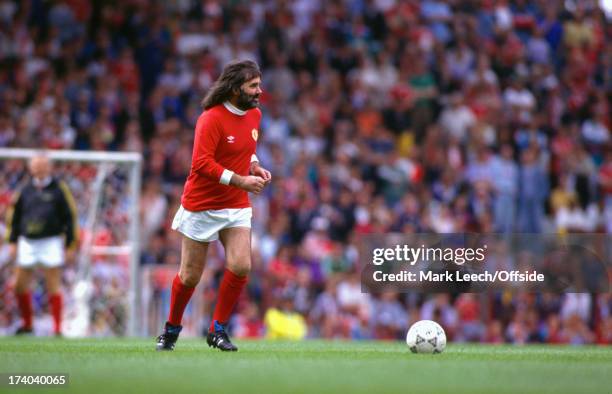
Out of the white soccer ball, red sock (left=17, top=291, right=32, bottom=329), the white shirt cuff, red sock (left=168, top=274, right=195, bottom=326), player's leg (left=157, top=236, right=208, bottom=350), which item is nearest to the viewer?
the white shirt cuff

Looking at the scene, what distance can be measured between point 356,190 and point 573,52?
24.3 ft

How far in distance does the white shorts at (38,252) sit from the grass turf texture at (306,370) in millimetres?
4378

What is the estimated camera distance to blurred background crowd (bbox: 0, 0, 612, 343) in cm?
1945

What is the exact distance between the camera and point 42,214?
49.5 ft

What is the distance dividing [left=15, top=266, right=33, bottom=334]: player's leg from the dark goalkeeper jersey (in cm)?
42

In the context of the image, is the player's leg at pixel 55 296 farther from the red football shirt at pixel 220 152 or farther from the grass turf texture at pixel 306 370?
the red football shirt at pixel 220 152

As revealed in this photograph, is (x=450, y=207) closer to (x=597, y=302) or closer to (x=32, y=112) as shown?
(x=597, y=302)

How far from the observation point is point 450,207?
21.6 metres

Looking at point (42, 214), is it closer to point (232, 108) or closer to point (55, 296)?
point (55, 296)

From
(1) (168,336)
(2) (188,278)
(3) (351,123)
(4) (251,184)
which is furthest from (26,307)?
(3) (351,123)

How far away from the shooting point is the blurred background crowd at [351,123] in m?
19.5

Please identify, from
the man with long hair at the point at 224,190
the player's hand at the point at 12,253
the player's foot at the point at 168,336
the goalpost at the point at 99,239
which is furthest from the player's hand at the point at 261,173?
the goalpost at the point at 99,239

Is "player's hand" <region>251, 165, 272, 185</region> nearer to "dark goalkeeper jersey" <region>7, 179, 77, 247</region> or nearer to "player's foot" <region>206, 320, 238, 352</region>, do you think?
"player's foot" <region>206, 320, 238, 352</region>

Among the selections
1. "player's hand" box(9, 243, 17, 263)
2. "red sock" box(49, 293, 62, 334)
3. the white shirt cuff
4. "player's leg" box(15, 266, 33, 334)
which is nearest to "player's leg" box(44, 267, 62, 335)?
"red sock" box(49, 293, 62, 334)
